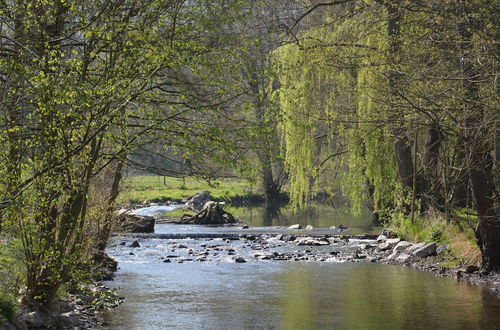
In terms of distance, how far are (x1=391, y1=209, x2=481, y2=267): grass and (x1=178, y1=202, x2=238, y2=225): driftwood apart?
37.3ft

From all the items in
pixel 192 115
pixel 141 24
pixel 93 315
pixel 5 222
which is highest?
pixel 141 24

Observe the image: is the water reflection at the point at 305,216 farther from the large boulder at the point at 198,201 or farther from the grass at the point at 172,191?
the grass at the point at 172,191

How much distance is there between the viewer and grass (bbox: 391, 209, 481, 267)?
55.3 ft

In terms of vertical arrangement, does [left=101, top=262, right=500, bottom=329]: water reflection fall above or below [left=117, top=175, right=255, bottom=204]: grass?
below

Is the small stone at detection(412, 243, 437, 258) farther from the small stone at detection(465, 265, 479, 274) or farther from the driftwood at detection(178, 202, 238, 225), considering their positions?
the driftwood at detection(178, 202, 238, 225)

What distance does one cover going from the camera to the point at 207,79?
1049cm

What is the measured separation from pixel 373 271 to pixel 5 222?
10.7m

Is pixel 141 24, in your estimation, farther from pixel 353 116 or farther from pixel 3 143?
pixel 353 116

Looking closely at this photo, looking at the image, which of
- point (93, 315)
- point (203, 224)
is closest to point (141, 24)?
point (93, 315)

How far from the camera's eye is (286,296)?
14.1 meters

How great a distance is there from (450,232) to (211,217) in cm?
1570

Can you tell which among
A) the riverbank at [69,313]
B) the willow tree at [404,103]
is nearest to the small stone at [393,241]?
the willow tree at [404,103]

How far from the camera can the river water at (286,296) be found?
38.2 feet

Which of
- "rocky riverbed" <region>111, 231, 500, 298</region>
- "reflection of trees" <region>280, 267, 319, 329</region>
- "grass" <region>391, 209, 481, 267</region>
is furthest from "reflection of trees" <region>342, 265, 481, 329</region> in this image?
"grass" <region>391, 209, 481, 267</region>
